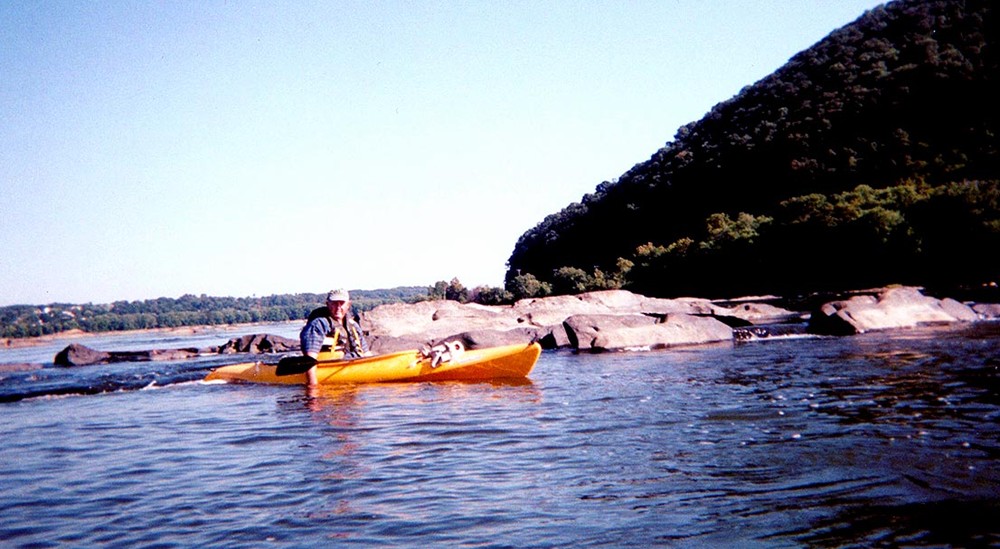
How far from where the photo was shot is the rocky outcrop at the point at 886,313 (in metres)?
16.8

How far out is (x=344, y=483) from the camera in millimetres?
5191

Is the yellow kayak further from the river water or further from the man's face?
the man's face

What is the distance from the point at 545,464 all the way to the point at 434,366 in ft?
20.2

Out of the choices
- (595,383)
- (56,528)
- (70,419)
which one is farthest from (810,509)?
(70,419)

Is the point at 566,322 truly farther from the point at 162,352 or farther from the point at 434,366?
the point at 162,352

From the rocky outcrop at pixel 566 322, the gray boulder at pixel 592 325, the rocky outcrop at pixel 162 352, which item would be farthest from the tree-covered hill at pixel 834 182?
the rocky outcrop at pixel 162 352

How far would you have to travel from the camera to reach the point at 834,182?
50.1 m

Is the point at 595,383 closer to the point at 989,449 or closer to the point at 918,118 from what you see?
A: the point at 989,449

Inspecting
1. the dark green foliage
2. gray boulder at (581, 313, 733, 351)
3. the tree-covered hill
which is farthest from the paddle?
the dark green foliage

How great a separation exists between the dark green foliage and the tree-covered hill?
30.0 m

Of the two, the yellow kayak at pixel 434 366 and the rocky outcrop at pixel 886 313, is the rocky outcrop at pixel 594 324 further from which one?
the yellow kayak at pixel 434 366

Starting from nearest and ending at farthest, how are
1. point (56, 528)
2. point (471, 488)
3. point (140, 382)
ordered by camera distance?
point (56, 528), point (471, 488), point (140, 382)

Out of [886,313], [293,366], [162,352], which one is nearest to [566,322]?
[293,366]

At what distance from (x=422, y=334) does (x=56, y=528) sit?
15491mm
